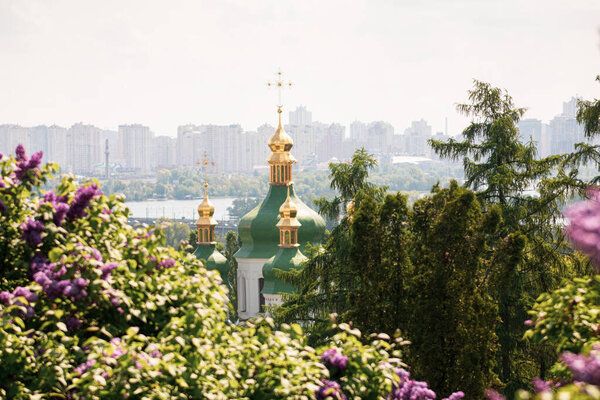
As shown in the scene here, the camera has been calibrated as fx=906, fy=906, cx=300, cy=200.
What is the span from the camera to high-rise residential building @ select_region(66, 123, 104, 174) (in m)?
Result: 180

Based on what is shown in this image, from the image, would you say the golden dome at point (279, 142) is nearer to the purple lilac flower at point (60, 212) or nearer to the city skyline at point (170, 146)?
the purple lilac flower at point (60, 212)

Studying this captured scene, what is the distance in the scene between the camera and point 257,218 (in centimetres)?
2212

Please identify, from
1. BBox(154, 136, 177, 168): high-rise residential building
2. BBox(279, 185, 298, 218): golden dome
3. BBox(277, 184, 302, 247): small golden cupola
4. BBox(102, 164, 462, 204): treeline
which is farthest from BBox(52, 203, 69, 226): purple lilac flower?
BBox(154, 136, 177, 168): high-rise residential building

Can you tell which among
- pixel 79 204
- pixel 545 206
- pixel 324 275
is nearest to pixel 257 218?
pixel 324 275

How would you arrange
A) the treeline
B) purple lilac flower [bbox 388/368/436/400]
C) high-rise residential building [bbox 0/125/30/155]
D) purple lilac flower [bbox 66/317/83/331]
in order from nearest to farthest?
purple lilac flower [bbox 66/317/83/331]
purple lilac flower [bbox 388/368/436/400]
the treeline
high-rise residential building [bbox 0/125/30/155]

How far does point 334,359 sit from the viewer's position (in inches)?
218

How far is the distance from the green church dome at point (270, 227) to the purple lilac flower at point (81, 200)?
52.4 ft

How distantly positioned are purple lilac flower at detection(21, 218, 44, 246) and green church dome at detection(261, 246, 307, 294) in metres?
14.1

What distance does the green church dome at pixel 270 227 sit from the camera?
71.5ft

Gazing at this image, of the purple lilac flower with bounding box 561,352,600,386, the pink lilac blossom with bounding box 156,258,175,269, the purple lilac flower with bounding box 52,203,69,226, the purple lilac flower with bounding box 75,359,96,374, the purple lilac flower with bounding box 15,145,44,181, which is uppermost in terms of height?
the purple lilac flower with bounding box 15,145,44,181

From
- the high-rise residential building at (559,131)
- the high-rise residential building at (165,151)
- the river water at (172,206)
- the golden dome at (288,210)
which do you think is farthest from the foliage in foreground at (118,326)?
the high-rise residential building at (165,151)

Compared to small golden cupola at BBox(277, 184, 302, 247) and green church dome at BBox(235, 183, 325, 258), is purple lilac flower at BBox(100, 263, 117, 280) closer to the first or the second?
small golden cupola at BBox(277, 184, 302, 247)

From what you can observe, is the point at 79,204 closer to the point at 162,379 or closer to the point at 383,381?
the point at 162,379

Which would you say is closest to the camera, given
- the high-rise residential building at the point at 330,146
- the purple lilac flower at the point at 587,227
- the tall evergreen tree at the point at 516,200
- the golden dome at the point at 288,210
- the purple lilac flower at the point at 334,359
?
the purple lilac flower at the point at 587,227
